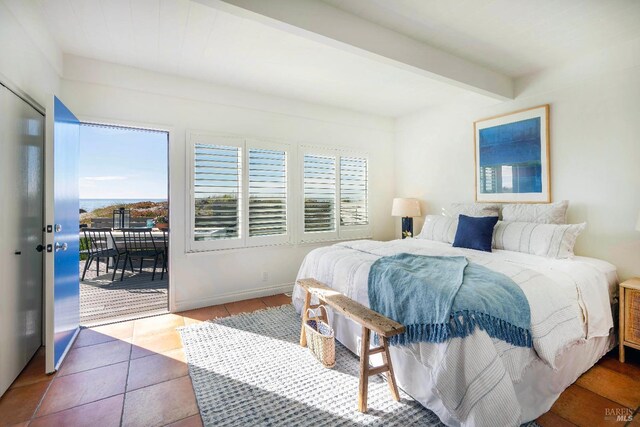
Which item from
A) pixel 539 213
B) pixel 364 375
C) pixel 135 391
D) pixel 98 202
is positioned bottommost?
pixel 135 391

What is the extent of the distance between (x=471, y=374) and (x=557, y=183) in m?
2.56

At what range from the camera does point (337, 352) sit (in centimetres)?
245

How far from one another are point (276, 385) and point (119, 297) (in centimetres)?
299

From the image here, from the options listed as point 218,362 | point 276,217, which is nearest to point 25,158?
point 218,362

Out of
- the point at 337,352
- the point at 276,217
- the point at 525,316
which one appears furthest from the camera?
the point at 276,217

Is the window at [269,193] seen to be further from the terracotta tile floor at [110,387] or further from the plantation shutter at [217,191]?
the terracotta tile floor at [110,387]

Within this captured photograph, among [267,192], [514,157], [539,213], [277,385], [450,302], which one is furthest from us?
[267,192]

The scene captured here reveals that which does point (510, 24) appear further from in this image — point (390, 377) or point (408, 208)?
point (390, 377)

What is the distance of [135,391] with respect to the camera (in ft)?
6.48

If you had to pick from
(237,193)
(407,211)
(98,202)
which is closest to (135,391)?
(237,193)

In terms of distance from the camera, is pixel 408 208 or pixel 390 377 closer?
pixel 390 377

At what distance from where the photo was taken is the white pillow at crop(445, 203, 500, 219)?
131 inches

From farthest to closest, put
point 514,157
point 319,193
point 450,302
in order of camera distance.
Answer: point 319,193, point 514,157, point 450,302

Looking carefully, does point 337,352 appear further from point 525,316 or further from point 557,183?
point 557,183
